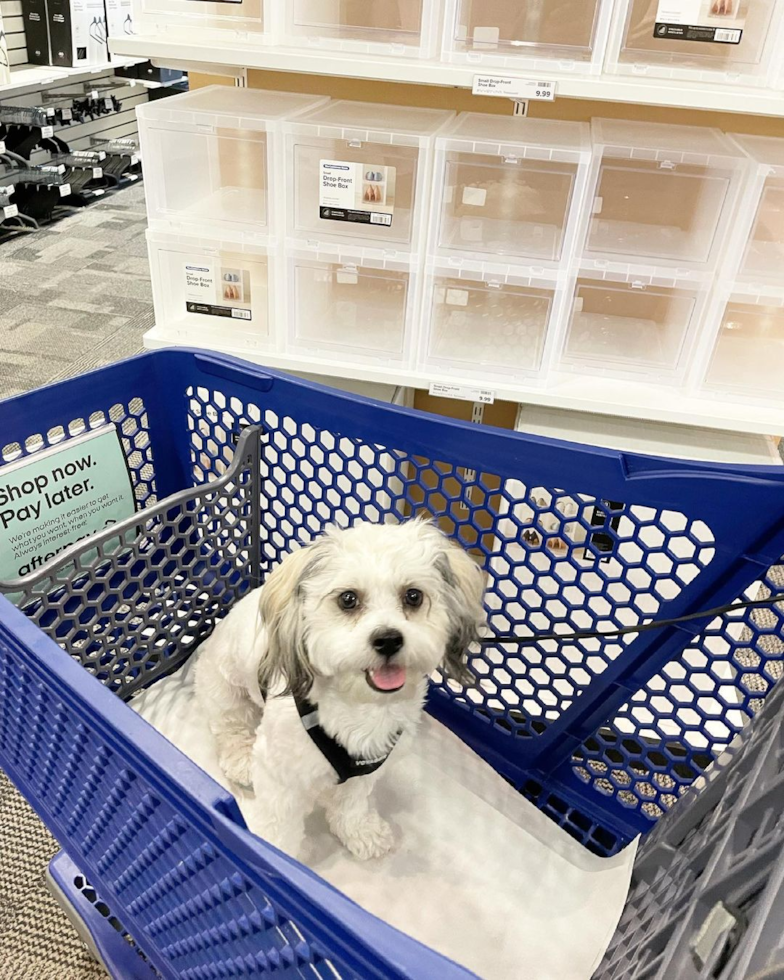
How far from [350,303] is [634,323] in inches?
21.3

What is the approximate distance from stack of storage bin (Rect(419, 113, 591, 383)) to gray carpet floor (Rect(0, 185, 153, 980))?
1.00m

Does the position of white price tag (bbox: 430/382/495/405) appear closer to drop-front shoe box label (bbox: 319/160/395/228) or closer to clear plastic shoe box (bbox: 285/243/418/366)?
clear plastic shoe box (bbox: 285/243/418/366)

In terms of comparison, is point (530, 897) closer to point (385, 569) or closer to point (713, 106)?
point (385, 569)

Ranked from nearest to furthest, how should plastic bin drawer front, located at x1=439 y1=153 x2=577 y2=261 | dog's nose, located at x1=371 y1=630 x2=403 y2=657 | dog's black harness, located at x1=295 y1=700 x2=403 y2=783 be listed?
dog's nose, located at x1=371 y1=630 x2=403 y2=657 → dog's black harness, located at x1=295 y1=700 x2=403 y2=783 → plastic bin drawer front, located at x1=439 y1=153 x2=577 y2=261

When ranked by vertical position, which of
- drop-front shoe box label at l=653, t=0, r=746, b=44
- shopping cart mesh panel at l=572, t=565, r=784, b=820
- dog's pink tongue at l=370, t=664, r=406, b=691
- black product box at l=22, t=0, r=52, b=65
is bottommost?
shopping cart mesh panel at l=572, t=565, r=784, b=820

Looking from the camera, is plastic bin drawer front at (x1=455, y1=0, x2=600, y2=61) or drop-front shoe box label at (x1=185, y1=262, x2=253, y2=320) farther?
drop-front shoe box label at (x1=185, y1=262, x2=253, y2=320)

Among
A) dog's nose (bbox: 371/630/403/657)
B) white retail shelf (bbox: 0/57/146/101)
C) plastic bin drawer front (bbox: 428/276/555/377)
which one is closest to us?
dog's nose (bbox: 371/630/403/657)

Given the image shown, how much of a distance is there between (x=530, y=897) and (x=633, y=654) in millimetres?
345

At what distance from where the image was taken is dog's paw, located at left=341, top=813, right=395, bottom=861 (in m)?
0.98

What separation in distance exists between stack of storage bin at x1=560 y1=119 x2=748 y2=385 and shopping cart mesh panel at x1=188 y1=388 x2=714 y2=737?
0.94 ft

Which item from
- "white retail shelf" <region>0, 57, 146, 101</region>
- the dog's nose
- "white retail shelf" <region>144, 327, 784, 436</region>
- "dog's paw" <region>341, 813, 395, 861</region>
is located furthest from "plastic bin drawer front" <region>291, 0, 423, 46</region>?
"white retail shelf" <region>0, 57, 146, 101</region>

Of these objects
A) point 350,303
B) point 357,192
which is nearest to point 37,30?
point 350,303

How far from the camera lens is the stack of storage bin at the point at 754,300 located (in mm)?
1063

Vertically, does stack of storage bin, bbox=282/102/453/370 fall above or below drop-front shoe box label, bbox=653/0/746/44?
below
